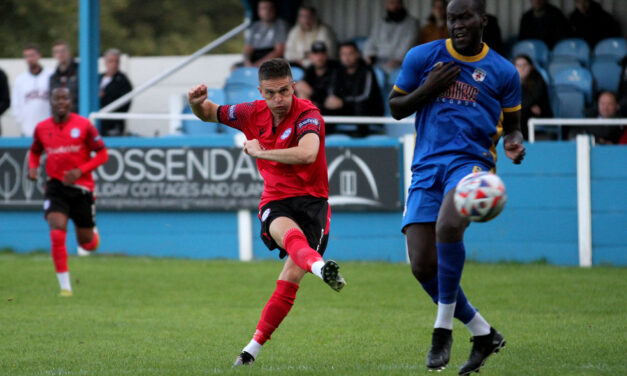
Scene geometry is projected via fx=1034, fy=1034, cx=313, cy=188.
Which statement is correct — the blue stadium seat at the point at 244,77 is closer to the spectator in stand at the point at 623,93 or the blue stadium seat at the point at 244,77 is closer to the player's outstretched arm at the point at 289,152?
the spectator in stand at the point at 623,93

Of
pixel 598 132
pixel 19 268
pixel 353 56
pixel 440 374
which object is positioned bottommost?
pixel 19 268

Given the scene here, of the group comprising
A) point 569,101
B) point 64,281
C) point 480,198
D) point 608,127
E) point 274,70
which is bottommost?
point 64,281

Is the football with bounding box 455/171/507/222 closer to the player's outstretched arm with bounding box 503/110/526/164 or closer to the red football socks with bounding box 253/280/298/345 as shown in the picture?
the player's outstretched arm with bounding box 503/110/526/164

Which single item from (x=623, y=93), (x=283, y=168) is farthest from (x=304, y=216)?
(x=623, y=93)

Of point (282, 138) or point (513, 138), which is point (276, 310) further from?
point (513, 138)

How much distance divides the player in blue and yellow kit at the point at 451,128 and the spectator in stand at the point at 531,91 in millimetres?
7556

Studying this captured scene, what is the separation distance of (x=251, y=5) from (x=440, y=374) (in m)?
14.0

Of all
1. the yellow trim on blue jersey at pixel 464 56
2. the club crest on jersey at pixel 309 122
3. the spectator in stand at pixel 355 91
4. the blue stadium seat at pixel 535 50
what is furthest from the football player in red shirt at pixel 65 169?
the blue stadium seat at pixel 535 50

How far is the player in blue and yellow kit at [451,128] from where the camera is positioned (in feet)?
19.3

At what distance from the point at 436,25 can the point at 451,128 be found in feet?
30.9

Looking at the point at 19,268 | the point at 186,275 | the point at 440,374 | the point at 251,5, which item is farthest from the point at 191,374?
the point at 251,5

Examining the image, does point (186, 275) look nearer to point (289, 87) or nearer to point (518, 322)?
point (518, 322)

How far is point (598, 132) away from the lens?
44.1ft

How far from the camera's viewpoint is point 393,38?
15.8m
